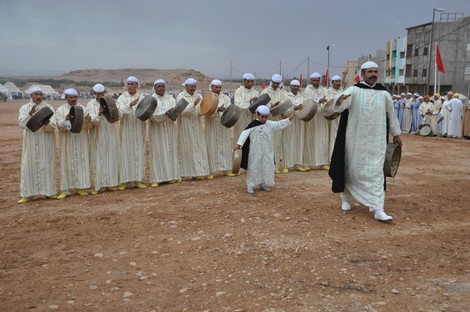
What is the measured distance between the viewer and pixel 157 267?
470 centimetres

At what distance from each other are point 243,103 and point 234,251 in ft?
15.6

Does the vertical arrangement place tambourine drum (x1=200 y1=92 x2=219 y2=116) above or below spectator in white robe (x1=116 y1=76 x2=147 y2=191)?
above

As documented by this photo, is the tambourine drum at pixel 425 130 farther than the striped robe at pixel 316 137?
Yes

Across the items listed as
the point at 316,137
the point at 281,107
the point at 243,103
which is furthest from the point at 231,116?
the point at 316,137

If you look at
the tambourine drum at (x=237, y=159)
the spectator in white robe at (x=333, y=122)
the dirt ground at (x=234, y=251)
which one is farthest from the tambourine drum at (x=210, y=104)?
the spectator in white robe at (x=333, y=122)

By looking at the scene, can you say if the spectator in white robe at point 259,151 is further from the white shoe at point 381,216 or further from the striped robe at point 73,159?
the striped robe at point 73,159

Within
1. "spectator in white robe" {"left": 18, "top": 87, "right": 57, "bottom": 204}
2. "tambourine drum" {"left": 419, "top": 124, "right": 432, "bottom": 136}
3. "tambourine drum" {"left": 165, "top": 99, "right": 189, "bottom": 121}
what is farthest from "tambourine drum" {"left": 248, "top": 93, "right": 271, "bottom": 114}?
"tambourine drum" {"left": 419, "top": 124, "right": 432, "bottom": 136}

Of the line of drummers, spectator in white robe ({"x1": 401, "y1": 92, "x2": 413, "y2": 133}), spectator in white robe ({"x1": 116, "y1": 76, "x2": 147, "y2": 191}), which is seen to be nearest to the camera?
the line of drummers

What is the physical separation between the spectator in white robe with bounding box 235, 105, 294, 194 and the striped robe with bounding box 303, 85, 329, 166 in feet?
7.43

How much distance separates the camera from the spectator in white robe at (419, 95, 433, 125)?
17934 millimetres

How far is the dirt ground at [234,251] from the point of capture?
4.00m

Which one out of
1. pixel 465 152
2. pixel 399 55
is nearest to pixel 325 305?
pixel 465 152

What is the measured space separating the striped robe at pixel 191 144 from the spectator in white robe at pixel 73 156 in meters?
1.74

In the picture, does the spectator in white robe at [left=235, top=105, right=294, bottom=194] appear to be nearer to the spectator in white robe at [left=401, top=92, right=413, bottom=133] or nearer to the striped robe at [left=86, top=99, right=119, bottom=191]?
the striped robe at [left=86, top=99, right=119, bottom=191]
